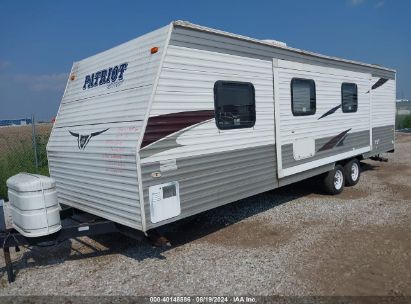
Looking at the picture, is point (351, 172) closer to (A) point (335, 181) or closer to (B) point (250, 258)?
(A) point (335, 181)

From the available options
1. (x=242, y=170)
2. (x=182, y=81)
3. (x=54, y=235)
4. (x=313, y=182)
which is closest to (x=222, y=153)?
(x=242, y=170)

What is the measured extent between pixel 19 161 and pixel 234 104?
679 centimetres

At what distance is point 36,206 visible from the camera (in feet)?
14.1

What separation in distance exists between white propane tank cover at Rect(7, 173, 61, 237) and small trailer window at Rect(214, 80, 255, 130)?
2447mm

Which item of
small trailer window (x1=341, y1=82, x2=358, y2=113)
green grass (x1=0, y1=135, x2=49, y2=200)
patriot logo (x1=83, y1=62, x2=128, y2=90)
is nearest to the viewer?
patriot logo (x1=83, y1=62, x2=128, y2=90)

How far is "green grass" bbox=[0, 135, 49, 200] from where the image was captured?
353 inches

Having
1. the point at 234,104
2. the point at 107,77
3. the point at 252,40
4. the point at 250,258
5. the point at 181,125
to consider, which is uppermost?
the point at 252,40

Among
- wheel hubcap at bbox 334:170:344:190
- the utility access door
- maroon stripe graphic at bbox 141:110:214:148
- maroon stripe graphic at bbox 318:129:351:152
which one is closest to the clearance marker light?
maroon stripe graphic at bbox 141:110:214:148

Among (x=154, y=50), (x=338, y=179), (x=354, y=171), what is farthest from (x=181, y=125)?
(x=354, y=171)

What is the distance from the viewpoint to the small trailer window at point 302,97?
6758mm

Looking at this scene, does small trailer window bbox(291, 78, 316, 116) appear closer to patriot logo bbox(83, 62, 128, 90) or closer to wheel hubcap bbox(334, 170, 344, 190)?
wheel hubcap bbox(334, 170, 344, 190)

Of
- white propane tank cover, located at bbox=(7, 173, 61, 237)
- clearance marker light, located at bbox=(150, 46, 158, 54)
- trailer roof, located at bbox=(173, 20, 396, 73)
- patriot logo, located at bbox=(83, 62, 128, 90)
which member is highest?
trailer roof, located at bbox=(173, 20, 396, 73)

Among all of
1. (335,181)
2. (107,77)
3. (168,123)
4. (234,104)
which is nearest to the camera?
(168,123)

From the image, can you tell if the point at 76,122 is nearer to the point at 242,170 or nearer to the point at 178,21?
the point at 178,21
